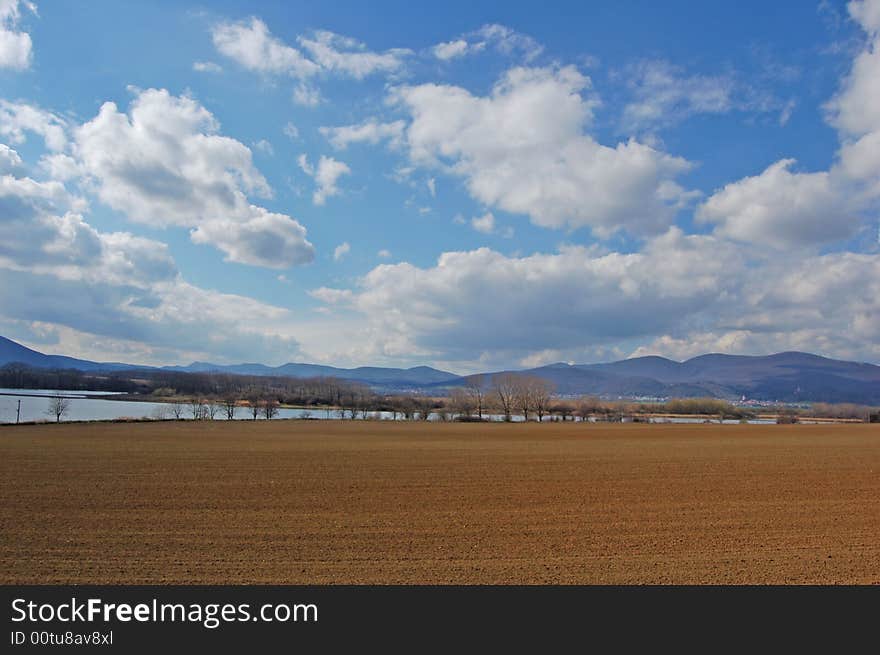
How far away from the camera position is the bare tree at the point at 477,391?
149 metres

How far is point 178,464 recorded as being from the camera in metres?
35.5

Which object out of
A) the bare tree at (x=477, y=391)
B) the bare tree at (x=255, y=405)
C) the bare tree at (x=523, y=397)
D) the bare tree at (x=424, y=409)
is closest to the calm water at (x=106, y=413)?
the bare tree at (x=424, y=409)

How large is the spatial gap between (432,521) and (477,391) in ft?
463

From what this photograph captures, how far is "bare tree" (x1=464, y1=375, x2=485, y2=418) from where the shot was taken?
149 metres

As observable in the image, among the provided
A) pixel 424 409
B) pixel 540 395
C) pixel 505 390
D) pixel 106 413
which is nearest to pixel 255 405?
pixel 106 413

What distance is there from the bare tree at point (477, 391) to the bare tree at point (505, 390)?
371 cm

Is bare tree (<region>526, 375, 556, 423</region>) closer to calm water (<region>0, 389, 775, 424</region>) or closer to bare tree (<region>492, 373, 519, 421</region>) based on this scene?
bare tree (<region>492, 373, 519, 421</region>)

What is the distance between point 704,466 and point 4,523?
34892 mm

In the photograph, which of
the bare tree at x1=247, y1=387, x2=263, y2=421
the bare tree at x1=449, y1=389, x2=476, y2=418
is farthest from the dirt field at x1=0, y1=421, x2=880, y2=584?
the bare tree at x1=449, y1=389, x2=476, y2=418

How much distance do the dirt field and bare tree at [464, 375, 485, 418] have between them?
110 metres

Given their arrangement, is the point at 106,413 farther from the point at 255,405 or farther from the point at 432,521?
the point at 432,521

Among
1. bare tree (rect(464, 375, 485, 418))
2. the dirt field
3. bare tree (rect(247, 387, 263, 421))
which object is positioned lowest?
the dirt field
